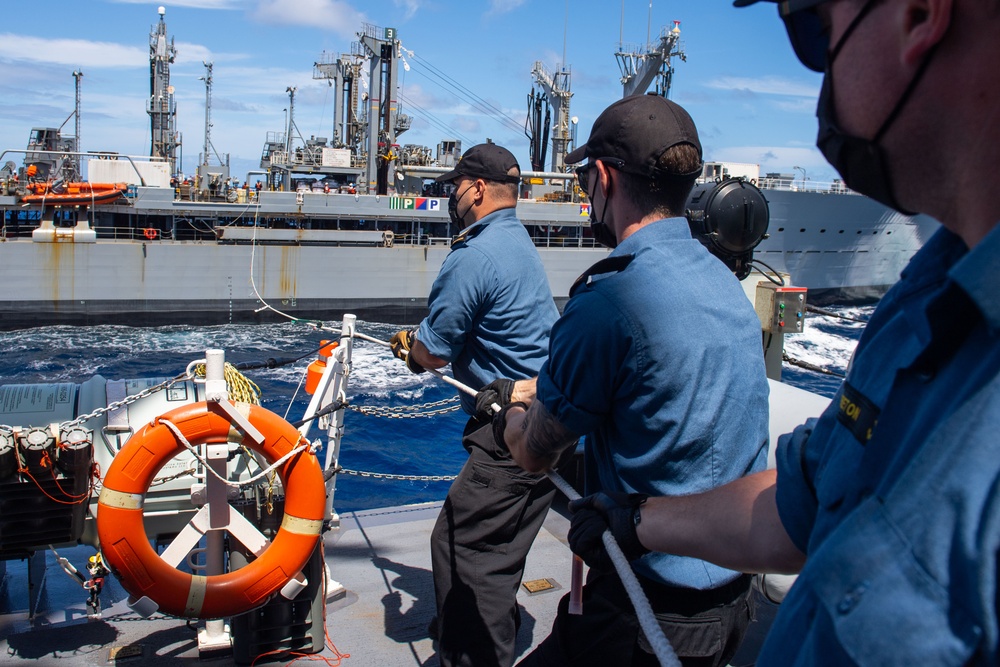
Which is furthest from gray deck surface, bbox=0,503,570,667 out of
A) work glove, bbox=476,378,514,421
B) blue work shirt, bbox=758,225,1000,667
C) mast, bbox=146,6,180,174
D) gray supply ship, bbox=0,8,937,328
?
mast, bbox=146,6,180,174

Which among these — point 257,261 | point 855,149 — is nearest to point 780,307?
point 855,149

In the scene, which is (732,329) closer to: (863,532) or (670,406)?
(670,406)

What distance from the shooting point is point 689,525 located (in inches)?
57.9

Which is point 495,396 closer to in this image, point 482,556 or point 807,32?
point 482,556

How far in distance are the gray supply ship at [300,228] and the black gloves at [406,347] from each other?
16.1 meters

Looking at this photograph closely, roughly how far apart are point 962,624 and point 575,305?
120 cm

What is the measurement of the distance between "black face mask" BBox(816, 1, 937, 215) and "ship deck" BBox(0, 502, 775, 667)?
2.80 meters

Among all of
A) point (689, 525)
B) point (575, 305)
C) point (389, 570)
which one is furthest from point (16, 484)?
point (689, 525)

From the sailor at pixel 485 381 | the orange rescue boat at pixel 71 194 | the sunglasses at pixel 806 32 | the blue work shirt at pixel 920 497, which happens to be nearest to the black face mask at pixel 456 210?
the sailor at pixel 485 381

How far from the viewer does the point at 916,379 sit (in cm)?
82

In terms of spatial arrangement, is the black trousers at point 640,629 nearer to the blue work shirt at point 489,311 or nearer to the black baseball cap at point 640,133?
the black baseball cap at point 640,133

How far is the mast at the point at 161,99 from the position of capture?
107 ft

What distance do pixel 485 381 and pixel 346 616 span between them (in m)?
1.43

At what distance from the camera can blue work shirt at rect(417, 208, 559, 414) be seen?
10.0 feet
